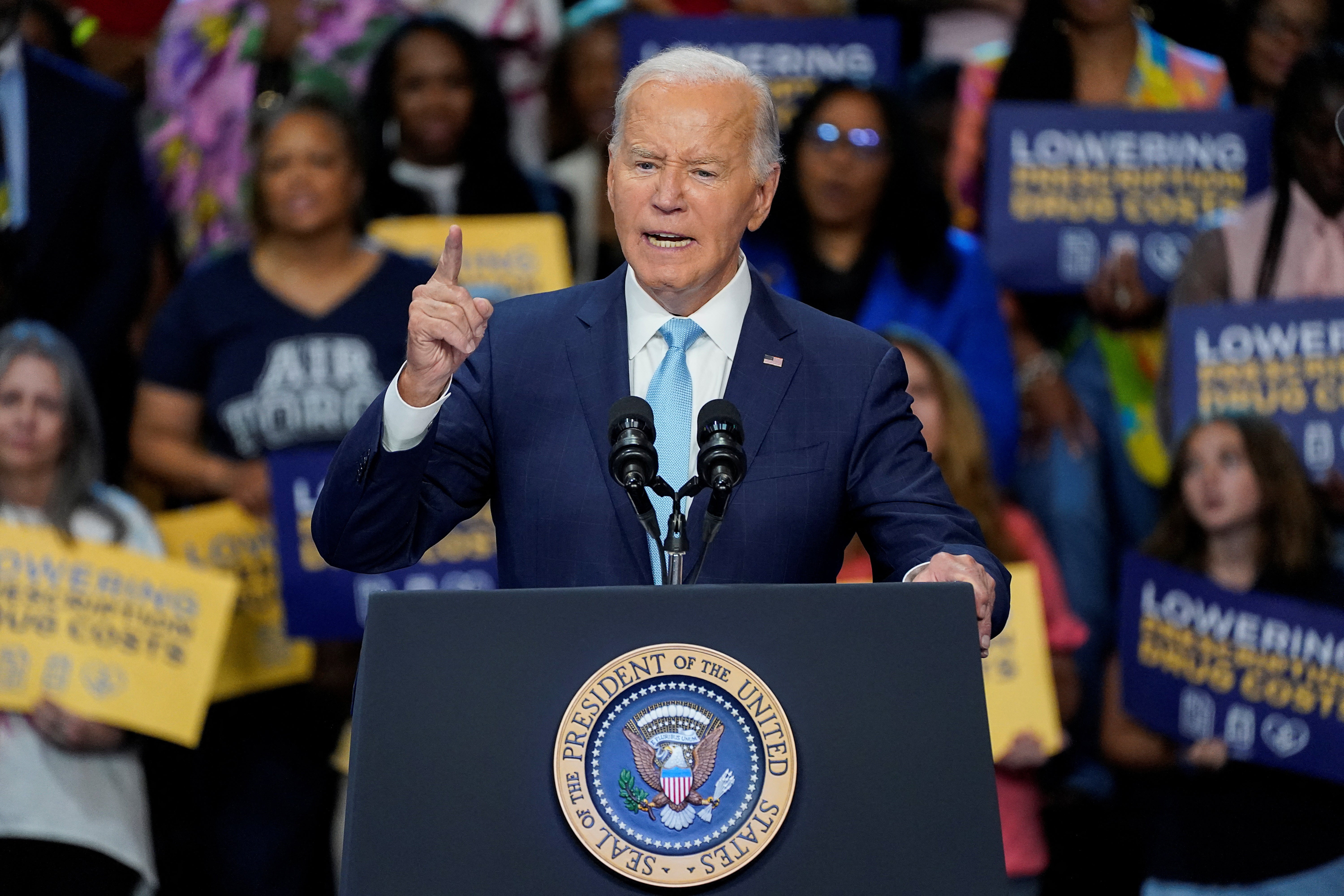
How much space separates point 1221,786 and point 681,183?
2530 millimetres

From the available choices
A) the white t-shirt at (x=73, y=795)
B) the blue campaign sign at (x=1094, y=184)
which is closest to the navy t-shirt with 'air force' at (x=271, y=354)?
the white t-shirt at (x=73, y=795)

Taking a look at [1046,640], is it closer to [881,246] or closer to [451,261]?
[881,246]

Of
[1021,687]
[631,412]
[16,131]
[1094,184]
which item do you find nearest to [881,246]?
[1094,184]

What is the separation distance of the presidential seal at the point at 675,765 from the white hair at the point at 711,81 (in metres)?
0.79

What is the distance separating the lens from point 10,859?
13.1 feet

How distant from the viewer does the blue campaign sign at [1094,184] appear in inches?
192

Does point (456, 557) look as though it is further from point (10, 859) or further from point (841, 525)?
A: point (841, 525)

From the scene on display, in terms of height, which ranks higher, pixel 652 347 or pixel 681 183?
pixel 681 183

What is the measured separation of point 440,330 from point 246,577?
2.75 m

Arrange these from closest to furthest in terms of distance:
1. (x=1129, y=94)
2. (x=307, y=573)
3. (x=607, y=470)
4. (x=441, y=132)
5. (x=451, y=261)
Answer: (x=451, y=261), (x=607, y=470), (x=307, y=573), (x=441, y=132), (x=1129, y=94)

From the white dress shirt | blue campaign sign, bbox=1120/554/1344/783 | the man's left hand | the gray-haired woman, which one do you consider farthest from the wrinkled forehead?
the gray-haired woman

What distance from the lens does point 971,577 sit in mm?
1901

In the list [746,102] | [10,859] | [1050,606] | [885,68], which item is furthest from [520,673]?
[885,68]

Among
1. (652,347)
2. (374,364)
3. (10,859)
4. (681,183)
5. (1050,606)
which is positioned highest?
(681,183)
